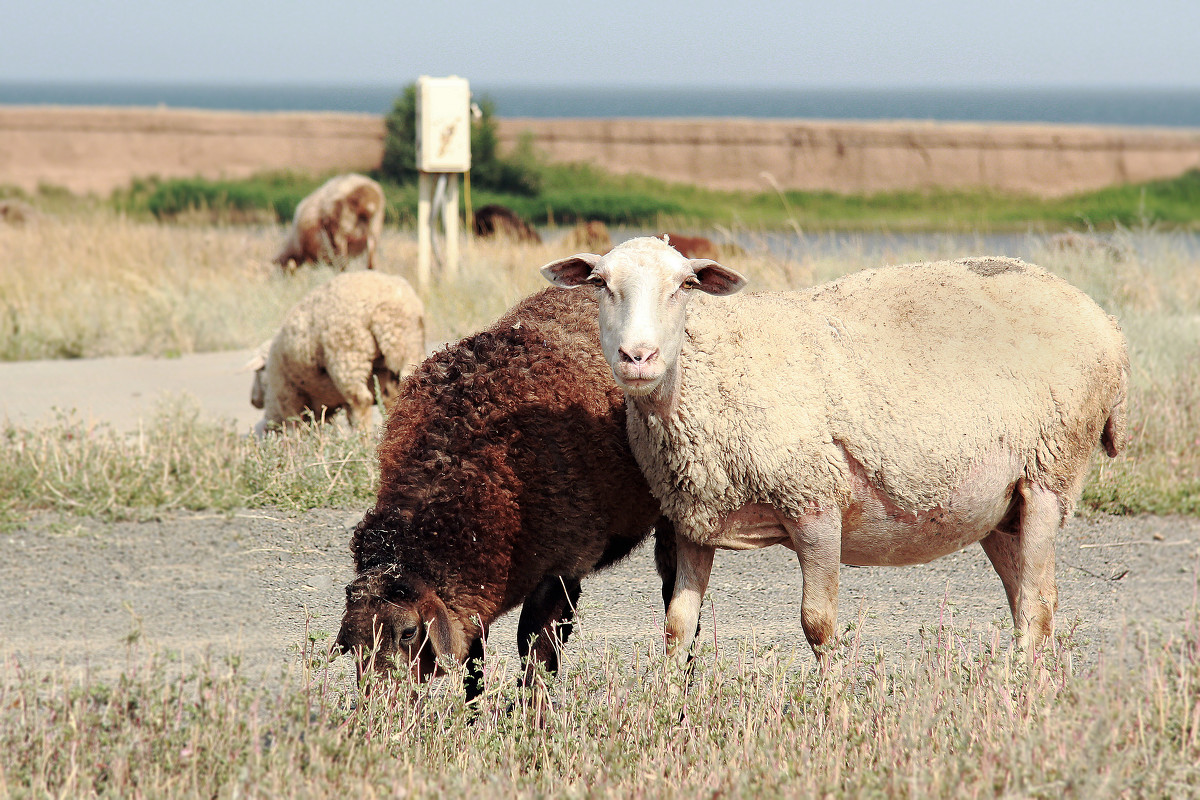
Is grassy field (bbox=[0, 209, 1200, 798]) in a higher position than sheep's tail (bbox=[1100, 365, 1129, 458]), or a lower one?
lower

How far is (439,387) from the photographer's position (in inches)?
165

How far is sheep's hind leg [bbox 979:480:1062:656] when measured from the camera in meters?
4.14

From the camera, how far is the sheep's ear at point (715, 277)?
351cm

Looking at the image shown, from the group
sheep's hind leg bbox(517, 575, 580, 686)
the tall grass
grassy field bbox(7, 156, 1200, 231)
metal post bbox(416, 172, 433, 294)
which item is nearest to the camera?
the tall grass

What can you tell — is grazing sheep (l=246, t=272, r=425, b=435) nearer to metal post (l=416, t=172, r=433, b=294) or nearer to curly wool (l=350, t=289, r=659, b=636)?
curly wool (l=350, t=289, r=659, b=636)

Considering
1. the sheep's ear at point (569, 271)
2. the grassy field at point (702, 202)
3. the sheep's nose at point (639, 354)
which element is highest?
the sheep's ear at point (569, 271)

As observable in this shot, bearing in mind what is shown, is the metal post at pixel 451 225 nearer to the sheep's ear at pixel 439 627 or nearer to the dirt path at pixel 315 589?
the dirt path at pixel 315 589

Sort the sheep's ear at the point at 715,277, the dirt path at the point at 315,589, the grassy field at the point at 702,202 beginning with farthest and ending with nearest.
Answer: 1. the grassy field at the point at 702,202
2. the dirt path at the point at 315,589
3. the sheep's ear at the point at 715,277

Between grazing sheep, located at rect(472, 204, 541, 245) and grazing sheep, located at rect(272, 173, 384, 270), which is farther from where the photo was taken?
grazing sheep, located at rect(472, 204, 541, 245)

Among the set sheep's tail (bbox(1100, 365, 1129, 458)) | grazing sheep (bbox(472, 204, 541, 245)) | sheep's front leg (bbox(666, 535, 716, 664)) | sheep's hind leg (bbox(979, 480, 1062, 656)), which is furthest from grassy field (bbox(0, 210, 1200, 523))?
sheep's front leg (bbox(666, 535, 716, 664))

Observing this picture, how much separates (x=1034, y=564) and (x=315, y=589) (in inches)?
127

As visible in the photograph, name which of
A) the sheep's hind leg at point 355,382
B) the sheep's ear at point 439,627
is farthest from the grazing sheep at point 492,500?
the sheep's hind leg at point 355,382

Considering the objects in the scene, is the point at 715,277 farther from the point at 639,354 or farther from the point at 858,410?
the point at 858,410

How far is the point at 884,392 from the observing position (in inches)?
154
